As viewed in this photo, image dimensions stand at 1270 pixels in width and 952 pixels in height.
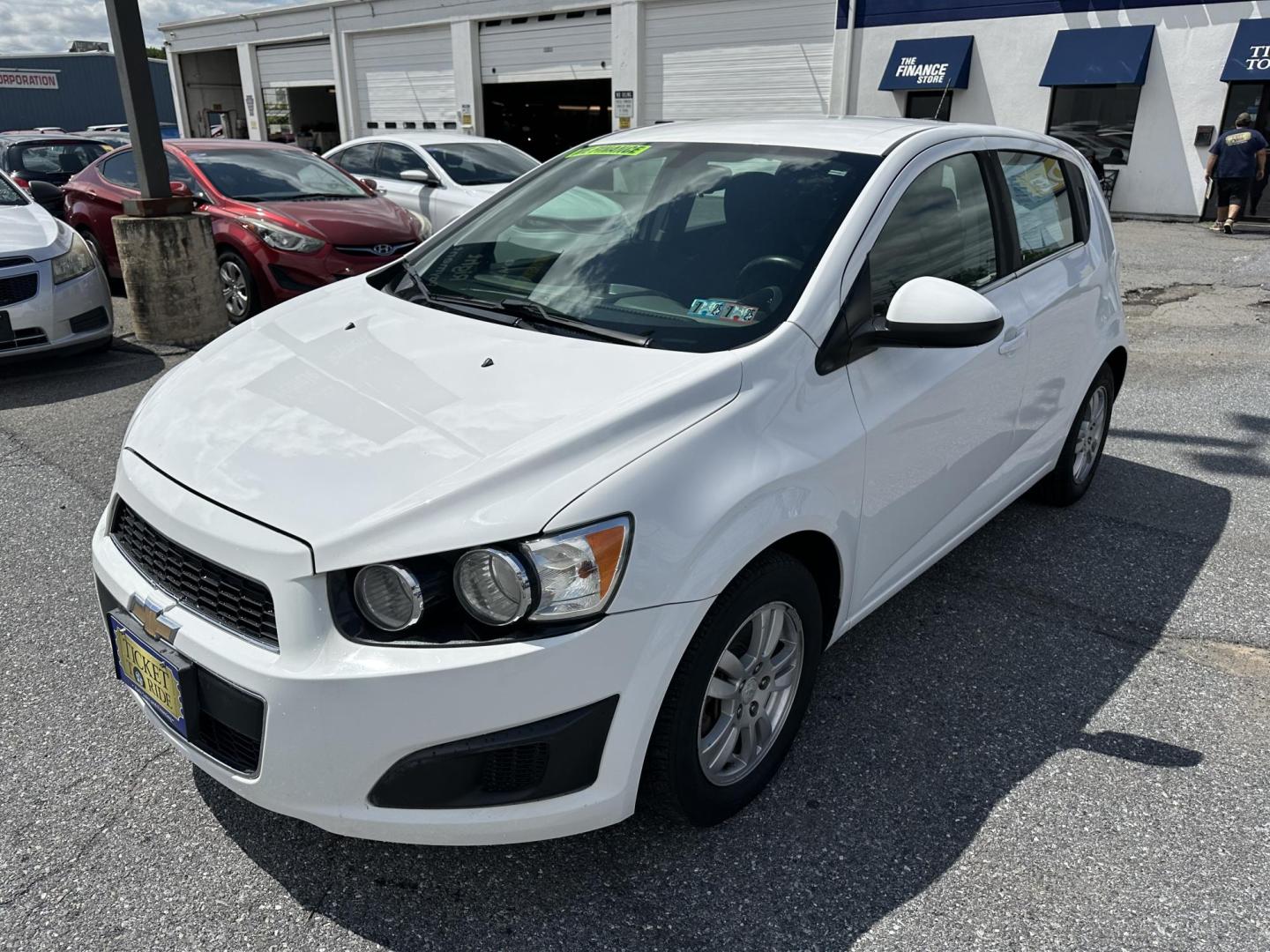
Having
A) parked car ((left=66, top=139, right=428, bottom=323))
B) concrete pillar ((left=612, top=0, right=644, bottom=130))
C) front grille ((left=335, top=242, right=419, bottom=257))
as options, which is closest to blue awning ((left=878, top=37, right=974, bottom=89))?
concrete pillar ((left=612, top=0, right=644, bottom=130))

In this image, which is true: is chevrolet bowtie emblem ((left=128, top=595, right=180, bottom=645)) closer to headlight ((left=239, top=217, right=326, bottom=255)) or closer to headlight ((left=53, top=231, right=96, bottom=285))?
headlight ((left=53, top=231, right=96, bottom=285))

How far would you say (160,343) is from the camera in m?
7.29

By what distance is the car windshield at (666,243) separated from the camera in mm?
2566

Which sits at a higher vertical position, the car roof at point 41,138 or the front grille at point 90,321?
the car roof at point 41,138

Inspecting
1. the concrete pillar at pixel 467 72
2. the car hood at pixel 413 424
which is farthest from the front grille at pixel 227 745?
the concrete pillar at pixel 467 72

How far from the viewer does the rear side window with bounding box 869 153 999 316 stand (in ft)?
8.98

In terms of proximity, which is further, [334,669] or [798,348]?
[798,348]

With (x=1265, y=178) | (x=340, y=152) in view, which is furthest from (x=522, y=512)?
(x=1265, y=178)

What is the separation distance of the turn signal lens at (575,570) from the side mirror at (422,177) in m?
8.18

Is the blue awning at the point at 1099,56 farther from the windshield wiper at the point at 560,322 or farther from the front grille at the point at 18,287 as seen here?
the windshield wiper at the point at 560,322

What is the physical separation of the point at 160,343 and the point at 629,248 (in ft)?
18.6

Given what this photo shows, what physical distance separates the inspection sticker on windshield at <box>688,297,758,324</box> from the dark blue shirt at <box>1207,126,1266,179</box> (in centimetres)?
1523

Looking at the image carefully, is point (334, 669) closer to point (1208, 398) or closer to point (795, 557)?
point (795, 557)

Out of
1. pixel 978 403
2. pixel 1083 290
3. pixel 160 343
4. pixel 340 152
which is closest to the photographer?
pixel 978 403
